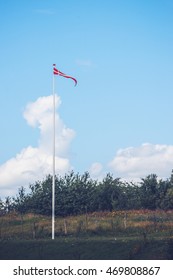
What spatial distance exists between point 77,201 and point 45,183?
509 centimetres

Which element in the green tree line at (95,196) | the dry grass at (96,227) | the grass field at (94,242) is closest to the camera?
the grass field at (94,242)

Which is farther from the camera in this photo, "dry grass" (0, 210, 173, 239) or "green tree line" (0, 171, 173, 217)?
"green tree line" (0, 171, 173, 217)

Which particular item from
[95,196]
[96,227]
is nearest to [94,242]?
[96,227]

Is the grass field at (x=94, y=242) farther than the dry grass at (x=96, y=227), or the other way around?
the dry grass at (x=96, y=227)

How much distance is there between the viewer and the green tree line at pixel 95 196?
5425cm

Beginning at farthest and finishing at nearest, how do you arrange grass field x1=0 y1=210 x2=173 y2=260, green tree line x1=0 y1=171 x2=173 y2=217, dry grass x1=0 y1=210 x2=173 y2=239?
green tree line x1=0 y1=171 x2=173 y2=217 → dry grass x1=0 y1=210 x2=173 y2=239 → grass field x1=0 y1=210 x2=173 y2=260

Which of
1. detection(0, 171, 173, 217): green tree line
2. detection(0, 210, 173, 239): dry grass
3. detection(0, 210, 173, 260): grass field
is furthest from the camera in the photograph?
detection(0, 171, 173, 217): green tree line

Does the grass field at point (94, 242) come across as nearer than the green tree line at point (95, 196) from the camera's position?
Yes

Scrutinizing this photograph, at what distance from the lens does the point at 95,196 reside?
5531 centimetres

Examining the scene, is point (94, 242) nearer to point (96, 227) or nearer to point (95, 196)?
point (96, 227)

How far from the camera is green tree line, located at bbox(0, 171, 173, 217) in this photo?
5425 cm

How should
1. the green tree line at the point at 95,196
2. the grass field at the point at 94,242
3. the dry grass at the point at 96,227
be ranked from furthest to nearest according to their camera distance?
the green tree line at the point at 95,196
the dry grass at the point at 96,227
the grass field at the point at 94,242
